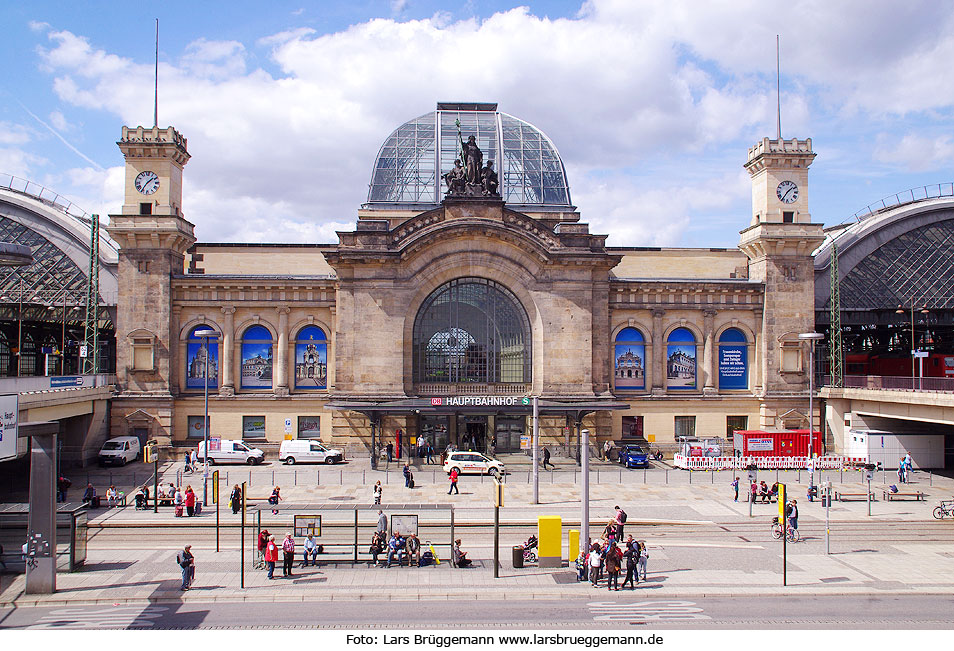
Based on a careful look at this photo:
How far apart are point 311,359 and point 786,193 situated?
1493 inches

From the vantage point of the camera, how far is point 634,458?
165 feet

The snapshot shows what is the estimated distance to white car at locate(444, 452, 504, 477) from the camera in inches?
1850

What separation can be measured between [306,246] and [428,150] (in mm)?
13075

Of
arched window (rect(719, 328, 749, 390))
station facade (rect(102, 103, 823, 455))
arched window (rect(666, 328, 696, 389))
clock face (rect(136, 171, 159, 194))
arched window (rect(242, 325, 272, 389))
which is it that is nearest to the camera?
station facade (rect(102, 103, 823, 455))

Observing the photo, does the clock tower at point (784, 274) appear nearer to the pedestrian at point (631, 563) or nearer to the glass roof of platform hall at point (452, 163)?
the glass roof of platform hall at point (452, 163)

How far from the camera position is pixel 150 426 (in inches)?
2108

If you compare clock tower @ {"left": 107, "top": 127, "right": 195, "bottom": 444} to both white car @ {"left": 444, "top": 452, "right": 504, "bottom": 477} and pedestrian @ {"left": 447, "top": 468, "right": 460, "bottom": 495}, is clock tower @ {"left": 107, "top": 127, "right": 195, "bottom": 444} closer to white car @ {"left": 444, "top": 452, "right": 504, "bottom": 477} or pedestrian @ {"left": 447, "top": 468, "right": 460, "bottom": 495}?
white car @ {"left": 444, "top": 452, "right": 504, "bottom": 477}

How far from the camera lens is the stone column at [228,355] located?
54.6 meters

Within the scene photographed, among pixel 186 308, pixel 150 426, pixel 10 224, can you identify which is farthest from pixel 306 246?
pixel 10 224

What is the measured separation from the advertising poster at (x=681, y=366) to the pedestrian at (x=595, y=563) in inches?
1271

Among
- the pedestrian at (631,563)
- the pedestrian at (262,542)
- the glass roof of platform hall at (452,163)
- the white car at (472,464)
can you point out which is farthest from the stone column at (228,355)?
the pedestrian at (631,563)

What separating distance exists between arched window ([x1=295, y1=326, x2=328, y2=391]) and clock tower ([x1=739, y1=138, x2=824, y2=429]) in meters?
32.5

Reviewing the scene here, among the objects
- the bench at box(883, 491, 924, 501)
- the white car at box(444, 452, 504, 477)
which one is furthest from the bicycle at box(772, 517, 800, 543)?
the white car at box(444, 452, 504, 477)
